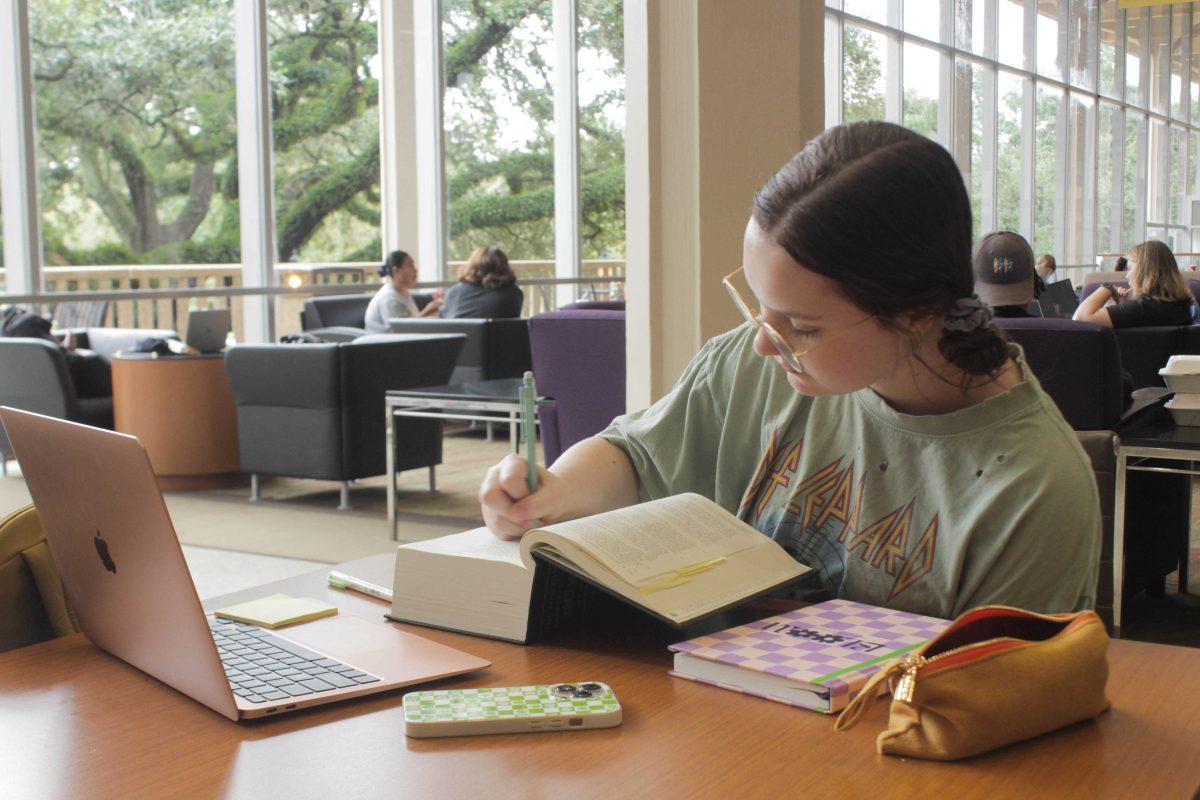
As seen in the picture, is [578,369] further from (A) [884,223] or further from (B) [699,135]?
(A) [884,223]

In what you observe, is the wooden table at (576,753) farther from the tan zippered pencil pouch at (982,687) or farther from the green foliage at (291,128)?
the green foliage at (291,128)

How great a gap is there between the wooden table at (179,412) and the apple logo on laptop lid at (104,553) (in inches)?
209

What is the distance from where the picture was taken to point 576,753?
990mm

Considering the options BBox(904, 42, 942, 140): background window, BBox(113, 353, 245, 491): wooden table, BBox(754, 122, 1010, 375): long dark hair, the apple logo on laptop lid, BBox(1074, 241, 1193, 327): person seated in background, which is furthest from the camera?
BBox(904, 42, 942, 140): background window

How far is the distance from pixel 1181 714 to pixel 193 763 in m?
0.80

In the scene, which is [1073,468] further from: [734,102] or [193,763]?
[734,102]

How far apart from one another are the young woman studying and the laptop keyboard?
282 millimetres

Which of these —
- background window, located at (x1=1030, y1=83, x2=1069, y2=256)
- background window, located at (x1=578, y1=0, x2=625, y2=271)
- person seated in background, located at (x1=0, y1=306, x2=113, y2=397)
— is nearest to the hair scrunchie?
person seated in background, located at (x1=0, y1=306, x2=113, y2=397)

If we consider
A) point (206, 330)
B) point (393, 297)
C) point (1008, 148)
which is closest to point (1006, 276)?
point (206, 330)

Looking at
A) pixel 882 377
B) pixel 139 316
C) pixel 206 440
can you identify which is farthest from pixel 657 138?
pixel 139 316

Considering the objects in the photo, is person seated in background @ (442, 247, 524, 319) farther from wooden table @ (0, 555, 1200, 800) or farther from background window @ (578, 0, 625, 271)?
wooden table @ (0, 555, 1200, 800)

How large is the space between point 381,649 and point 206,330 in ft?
18.5

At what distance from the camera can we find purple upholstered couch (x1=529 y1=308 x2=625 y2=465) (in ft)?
15.5

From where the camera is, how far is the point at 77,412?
6.50 meters
